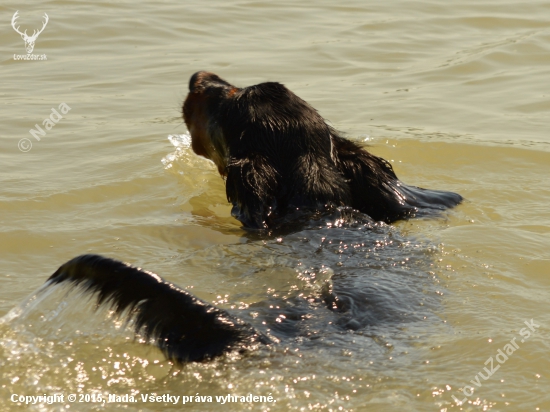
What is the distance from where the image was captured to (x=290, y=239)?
4.59 m

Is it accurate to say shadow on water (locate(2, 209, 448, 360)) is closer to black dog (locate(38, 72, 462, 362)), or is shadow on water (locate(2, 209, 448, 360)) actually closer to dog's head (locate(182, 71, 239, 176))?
black dog (locate(38, 72, 462, 362))

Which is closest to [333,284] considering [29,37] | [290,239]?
[290,239]

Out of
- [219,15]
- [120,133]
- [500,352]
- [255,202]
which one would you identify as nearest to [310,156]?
[255,202]

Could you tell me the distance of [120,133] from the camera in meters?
7.68

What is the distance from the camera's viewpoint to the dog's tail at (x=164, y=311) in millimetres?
3061

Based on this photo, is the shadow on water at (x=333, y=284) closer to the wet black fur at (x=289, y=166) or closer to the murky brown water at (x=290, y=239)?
the murky brown water at (x=290, y=239)

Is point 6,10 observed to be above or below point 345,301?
above

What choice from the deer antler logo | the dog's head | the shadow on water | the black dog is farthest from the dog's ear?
the deer antler logo

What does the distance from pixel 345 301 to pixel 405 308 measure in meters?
0.30

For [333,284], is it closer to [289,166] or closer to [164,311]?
[164,311]

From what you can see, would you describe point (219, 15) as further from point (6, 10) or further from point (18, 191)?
point (18, 191)

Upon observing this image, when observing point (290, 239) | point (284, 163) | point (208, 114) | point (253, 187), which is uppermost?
point (208, 114)

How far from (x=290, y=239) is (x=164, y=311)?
5.32 ft

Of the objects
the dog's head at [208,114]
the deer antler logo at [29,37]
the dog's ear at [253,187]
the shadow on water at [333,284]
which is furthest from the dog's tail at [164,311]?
the deer antler logo at [29,37]
